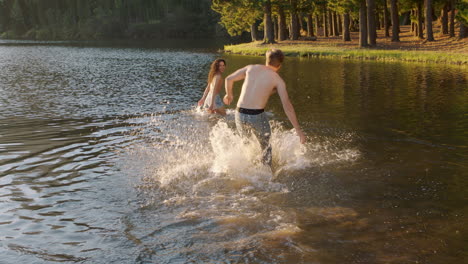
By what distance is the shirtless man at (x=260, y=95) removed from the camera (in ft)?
26.8

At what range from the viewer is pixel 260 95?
27.5 feet

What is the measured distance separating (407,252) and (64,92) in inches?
797

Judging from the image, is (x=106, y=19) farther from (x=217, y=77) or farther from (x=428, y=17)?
(x=217, y=77)

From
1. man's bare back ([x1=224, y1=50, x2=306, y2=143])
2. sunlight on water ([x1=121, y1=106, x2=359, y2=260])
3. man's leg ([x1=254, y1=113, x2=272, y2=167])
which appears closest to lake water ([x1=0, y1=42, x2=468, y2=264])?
sunlight on water ([x1=121, y1=106, x2=359, y2=260])

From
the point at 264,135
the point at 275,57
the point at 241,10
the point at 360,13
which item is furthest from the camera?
the point at 241,10

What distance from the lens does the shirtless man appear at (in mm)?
8180

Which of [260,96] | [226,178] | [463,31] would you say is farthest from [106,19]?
[260,96]

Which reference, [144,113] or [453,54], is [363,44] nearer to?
[453,54]

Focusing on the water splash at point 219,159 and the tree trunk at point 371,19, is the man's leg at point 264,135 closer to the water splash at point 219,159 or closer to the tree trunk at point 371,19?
the water splash at point 219,159

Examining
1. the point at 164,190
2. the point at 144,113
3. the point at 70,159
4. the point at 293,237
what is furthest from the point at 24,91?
the point at 293,237

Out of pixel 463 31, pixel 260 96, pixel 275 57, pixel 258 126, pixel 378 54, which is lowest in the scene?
pixel 258 126

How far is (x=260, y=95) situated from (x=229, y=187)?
5.61ft

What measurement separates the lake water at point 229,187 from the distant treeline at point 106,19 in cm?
12027

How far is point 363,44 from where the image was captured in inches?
1768
